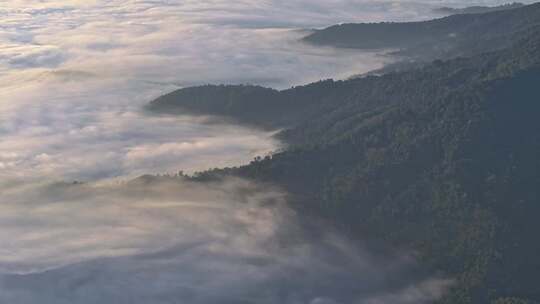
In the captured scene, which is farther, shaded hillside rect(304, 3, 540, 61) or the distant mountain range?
shaded hillside rect(304, 3, 540, 61)

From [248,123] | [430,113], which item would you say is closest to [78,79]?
[248,123]

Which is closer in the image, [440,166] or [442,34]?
[440,166]

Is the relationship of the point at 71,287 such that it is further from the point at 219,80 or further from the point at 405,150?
the point at 219,80

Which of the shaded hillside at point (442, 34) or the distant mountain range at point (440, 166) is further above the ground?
the shaded hillside at point (442, 34)

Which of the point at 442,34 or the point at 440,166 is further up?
the point at 442,34

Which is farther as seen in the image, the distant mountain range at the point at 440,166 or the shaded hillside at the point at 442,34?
the shaded hillside at the point at 442,34
